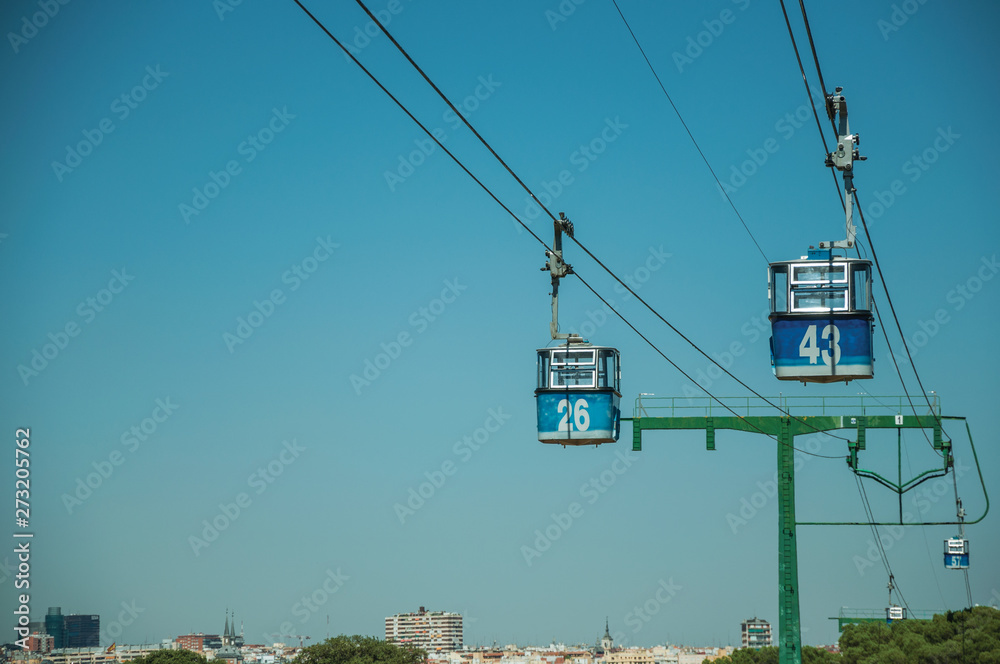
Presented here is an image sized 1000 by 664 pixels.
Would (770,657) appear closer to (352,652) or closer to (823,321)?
(352,652)

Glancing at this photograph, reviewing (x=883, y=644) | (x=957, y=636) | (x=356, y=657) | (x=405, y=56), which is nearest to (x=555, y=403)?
(x=405, y=56)

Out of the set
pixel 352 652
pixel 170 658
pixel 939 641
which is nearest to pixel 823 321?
pixel 939 641

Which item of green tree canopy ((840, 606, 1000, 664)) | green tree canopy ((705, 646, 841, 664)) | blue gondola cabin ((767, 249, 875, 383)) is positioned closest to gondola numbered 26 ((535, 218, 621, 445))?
blue gondola cabin ((767, 249, 875, 383))

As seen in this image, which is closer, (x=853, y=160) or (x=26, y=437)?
(x=853, y=160)

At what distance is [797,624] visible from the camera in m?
38.1

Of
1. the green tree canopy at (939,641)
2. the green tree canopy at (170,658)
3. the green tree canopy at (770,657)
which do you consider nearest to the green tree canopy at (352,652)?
the green tree canopy at (170,658)

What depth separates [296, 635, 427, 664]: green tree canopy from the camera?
102175 mm

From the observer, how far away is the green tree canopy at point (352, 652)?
102 m

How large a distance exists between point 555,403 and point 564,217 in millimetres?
7654

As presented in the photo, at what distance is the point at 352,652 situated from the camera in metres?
103

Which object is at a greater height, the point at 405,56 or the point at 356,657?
the point at 405,56

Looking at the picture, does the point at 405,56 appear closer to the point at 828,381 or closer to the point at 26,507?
the point at 828,381

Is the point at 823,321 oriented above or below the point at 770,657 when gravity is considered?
above

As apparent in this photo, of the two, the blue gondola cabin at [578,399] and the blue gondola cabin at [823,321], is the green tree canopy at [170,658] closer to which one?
the blue gondola cabin at [578,399]
